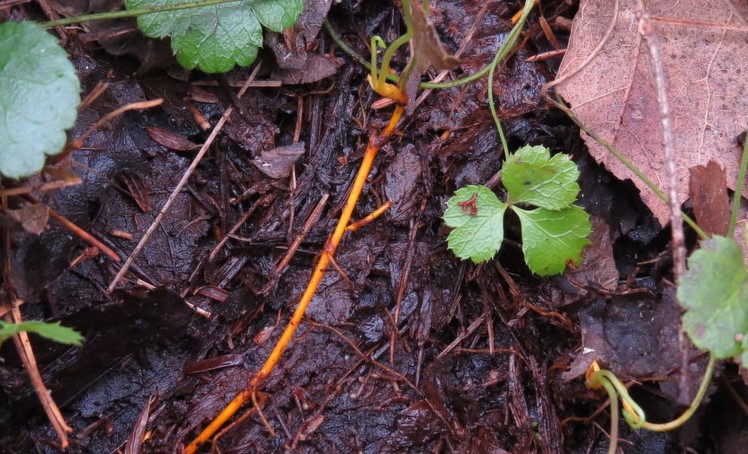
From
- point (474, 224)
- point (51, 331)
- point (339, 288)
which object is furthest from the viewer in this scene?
point (339, 288)

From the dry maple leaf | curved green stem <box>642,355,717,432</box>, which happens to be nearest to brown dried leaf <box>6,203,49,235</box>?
the dry maple leaf

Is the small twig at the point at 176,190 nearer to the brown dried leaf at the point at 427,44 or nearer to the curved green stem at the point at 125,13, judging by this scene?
the curved green stem at the point at 125,13

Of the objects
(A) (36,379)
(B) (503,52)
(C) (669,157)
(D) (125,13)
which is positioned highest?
(D) (125,13)

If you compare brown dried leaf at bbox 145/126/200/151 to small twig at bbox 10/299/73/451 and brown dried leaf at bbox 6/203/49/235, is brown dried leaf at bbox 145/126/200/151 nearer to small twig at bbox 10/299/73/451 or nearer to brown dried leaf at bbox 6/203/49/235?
brown dried leaf at bbox 6/203/49/235

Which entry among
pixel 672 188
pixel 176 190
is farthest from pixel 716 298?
pixel 176 190

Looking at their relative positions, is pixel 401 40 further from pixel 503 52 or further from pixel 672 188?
pixel 672 188

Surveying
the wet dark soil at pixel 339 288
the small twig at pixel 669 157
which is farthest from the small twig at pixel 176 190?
the small twig at pixel 669 157
